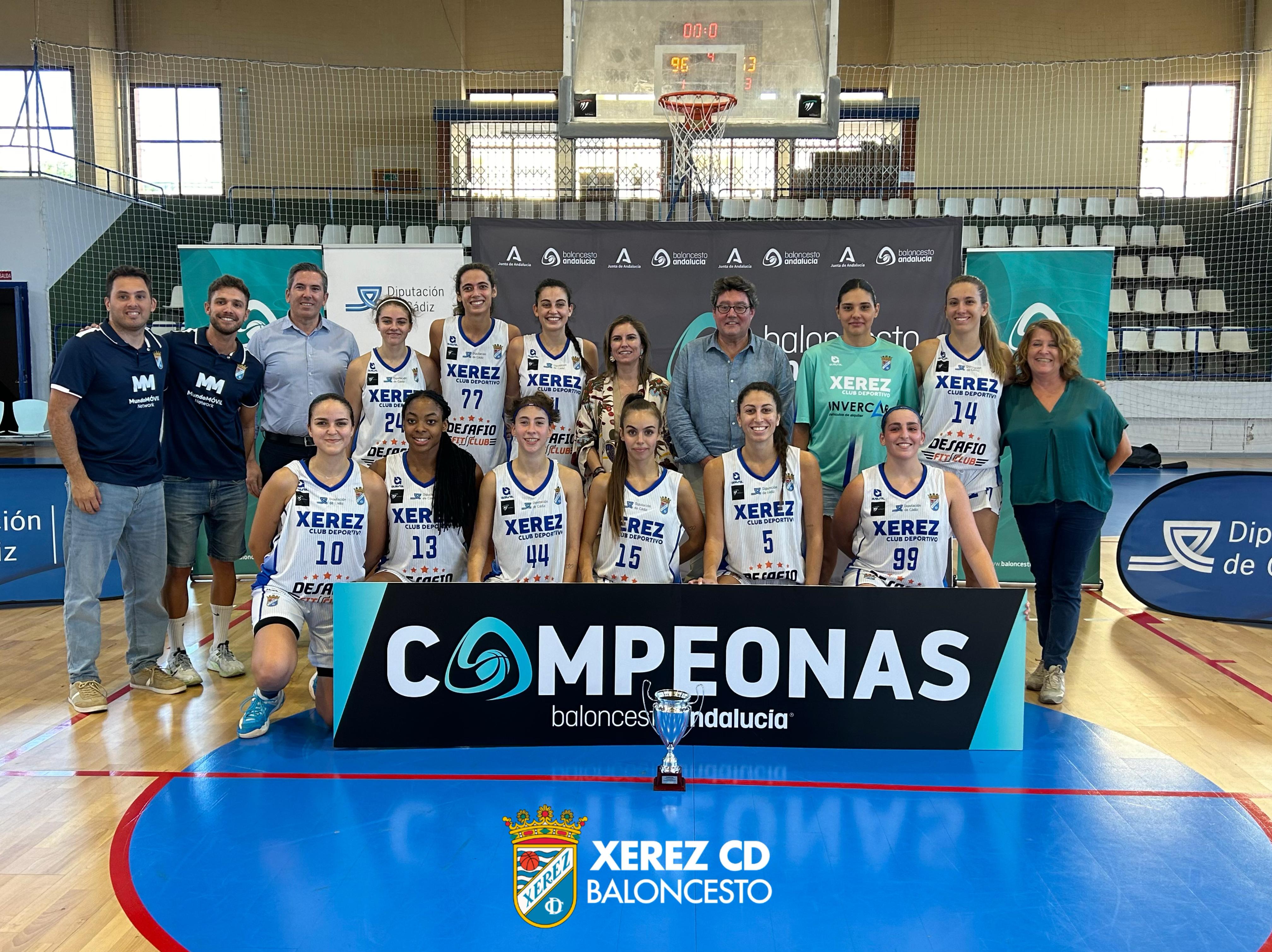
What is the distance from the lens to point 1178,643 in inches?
206

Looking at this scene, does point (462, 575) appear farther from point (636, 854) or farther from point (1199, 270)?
point (1199, 270)

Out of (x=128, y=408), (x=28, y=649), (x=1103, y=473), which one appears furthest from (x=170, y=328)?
(x=1103, y=473)

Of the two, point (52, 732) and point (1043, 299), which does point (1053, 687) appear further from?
point (52, 732)

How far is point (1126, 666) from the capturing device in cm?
480

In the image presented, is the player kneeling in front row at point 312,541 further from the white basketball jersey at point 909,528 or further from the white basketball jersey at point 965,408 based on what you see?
the white basketball jersey at point 965,408

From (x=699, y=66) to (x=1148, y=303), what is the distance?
1087 centimetres

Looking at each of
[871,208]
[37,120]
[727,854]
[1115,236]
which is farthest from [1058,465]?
[37,120]

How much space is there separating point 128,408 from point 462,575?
60.7 inches

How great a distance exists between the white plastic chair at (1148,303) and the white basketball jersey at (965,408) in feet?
40.7

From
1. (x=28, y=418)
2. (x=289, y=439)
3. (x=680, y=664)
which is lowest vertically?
(x=680, y=664)

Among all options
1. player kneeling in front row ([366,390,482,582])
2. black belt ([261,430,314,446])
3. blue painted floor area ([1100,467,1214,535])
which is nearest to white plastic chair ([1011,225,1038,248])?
blue painted floor area ([1100,467,1214,535])

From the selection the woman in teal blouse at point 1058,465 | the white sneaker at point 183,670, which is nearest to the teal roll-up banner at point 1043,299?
the woman in teal blouse at point 1058,465

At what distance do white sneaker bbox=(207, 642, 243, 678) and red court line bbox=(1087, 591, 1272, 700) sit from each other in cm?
472

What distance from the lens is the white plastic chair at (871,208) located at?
15016mm
